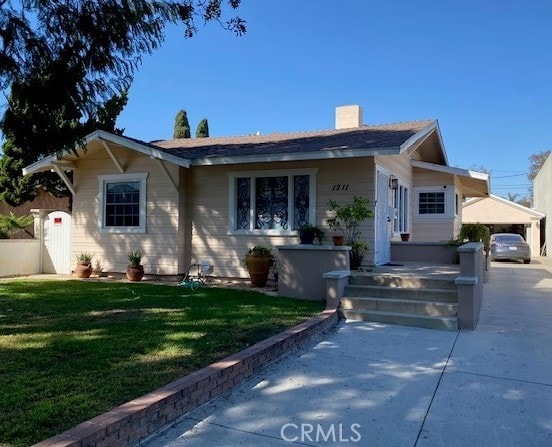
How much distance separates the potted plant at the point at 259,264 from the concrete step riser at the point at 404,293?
234 cm

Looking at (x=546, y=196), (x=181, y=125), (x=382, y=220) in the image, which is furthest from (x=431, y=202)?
(x=546, y=196)

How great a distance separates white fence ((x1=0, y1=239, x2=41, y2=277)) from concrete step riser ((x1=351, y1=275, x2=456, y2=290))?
9387 millimetres

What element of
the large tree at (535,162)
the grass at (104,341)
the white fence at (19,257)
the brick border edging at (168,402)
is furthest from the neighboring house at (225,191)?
the large tree at (535,162)

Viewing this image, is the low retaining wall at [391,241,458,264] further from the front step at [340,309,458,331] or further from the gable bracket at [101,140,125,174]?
the gable bracket at [101,140,125,174]

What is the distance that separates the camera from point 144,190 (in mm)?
11227

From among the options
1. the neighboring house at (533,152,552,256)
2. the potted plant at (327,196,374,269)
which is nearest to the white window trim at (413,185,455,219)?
the potted plant at (327,196,374,269)

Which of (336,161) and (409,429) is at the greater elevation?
(336,161)

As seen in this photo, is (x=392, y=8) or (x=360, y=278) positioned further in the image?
(x=392, y=8)

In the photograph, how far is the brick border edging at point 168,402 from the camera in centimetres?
285

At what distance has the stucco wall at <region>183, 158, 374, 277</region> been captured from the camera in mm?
9602

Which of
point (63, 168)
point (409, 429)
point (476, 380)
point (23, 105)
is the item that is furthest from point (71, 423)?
point (63, 168)

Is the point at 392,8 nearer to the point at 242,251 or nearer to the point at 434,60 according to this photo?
the point at 434,60

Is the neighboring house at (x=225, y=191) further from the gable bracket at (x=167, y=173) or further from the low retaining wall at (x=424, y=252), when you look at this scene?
the low retaining wall at (x=424, y=252)

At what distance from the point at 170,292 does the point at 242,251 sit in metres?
2.19
